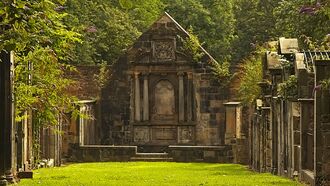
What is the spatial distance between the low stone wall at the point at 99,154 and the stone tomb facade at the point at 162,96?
660 centimetres

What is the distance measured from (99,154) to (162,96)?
8939 millimetres

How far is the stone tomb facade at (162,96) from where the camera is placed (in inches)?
1780

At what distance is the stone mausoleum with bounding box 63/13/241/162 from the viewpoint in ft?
148

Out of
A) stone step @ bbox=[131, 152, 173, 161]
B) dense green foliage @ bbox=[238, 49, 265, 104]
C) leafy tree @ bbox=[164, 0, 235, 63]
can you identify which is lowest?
stone step @ bbox=[131, 152, 173, 161]

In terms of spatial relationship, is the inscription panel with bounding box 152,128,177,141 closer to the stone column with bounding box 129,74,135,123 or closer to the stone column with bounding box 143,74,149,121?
the stone column with bounding box 143,74,149,121

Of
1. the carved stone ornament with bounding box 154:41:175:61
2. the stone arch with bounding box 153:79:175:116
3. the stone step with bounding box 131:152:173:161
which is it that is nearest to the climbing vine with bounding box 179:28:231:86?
the carved stone ornament with bounding box 154:41:175:61

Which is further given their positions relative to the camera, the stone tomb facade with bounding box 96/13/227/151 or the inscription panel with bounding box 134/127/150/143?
the inscription panel with bounding box 134/127/150/143

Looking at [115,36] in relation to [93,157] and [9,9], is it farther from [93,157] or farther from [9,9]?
[9,9]

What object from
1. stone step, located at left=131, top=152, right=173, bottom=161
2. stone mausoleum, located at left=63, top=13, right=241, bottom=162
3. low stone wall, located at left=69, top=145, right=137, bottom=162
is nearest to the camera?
low stone wall, located at left=69, top=145, right=137, bottom=162

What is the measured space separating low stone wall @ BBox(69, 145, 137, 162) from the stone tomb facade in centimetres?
660

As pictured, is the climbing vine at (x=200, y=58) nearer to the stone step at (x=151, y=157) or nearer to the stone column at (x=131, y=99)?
the stone column at (x=131, y=99)

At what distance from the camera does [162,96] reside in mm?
46500

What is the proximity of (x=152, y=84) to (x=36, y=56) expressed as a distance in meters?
24.3

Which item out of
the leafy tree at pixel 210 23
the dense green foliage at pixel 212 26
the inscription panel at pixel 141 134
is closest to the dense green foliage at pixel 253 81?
the dense green foliage at pixel 212 26
